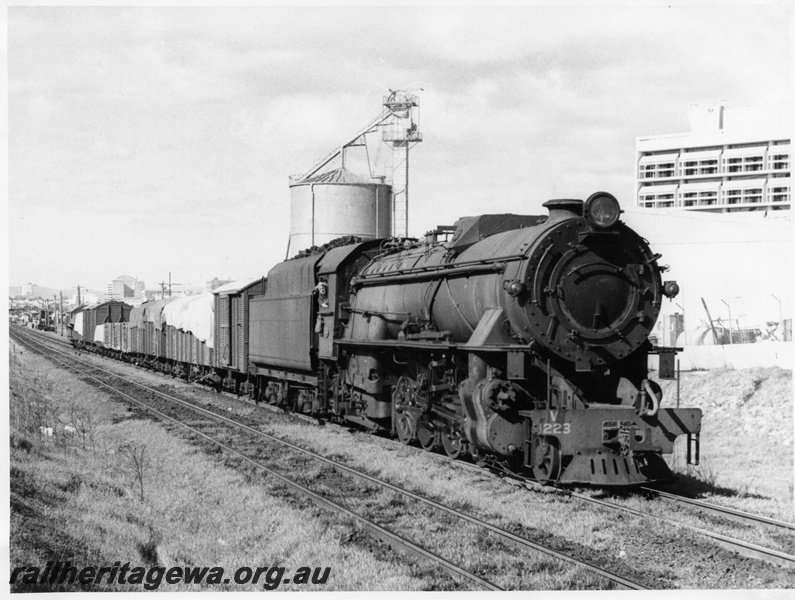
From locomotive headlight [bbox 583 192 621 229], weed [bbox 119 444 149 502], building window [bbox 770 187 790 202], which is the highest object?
building window [bbox 770 187 790 202]

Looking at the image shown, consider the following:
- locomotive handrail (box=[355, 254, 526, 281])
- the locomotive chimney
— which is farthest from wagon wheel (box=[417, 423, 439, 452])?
the locomotive chimney

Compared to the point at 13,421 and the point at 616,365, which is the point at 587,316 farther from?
the point at 13,421

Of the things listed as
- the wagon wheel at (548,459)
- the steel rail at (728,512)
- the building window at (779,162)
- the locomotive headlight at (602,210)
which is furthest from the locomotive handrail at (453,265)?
the building window at (779,162)

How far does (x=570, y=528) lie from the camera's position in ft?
31.9

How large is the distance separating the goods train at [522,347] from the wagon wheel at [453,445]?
0.11 feet

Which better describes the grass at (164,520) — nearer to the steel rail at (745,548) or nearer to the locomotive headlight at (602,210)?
the steel rail at (745,548)

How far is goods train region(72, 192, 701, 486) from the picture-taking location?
1141cm

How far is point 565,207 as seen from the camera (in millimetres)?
12047

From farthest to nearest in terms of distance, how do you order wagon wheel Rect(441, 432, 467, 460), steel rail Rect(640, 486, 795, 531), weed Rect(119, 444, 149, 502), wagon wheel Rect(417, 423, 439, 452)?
wagon wheel Rect(417, 423, 439, 452) → wagon wheel Rect(441, 432, 467, 460) → weed Rect(119, 444, 149, 502) → steel rail Rect(640, 486, 795, 531)

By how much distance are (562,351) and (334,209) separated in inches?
1103

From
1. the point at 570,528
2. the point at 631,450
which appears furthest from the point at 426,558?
the point at 631,450

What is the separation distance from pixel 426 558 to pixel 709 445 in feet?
32.6

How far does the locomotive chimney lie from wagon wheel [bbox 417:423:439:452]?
15.1ft

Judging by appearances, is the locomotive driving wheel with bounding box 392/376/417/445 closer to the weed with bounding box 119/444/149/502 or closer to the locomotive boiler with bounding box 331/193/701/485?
the locomotive boiler with bounding box 331/193/701/485
